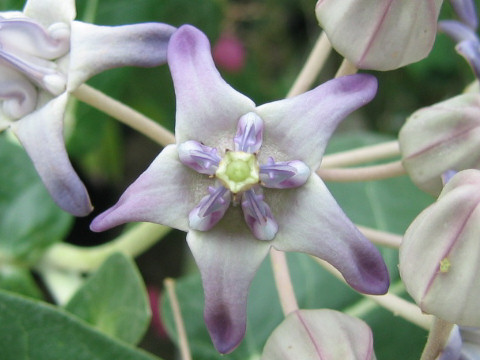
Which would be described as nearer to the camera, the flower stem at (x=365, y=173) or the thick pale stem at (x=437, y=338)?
the thick pale stem at (x=437, y=338)

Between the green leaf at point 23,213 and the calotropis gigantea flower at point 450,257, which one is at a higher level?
the calotropis gigantea flower at point 450,257

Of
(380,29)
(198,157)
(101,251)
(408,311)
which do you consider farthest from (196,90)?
(101,251)

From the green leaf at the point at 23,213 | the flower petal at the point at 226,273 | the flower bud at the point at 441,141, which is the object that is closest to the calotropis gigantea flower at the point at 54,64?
the flower petal at the point at 226,273

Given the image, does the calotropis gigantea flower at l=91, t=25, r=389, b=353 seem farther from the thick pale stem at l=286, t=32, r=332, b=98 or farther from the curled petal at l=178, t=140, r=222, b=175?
the thick pale stem at l=286, t=32, r=332, b=98

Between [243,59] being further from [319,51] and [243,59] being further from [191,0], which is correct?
[319,51]

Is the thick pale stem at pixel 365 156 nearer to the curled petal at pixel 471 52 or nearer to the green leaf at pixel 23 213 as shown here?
the curled petal at pixel 471 52

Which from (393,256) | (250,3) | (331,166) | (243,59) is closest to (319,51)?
(331,166)
